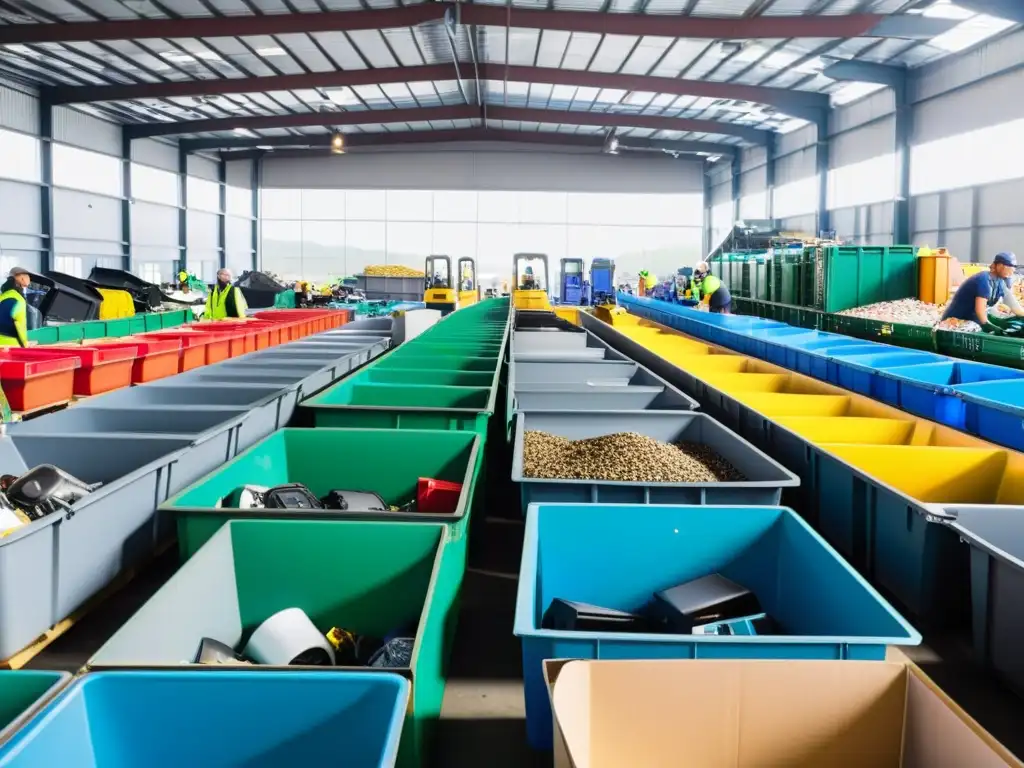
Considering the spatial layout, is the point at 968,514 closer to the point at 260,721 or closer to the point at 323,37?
the point at 260,721

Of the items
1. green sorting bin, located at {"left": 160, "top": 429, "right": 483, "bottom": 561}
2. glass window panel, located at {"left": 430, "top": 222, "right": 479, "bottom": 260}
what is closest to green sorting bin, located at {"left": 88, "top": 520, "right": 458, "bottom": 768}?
green sorting bin, located at {"left": 160, "top": 429, "right": 483, "bottom": 561}

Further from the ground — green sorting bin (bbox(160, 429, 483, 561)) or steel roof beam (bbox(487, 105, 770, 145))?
steel roof beam (bbox(487, 105, 770, 145))

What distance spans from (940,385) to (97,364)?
19.0ft

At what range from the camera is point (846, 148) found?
17.8 meters

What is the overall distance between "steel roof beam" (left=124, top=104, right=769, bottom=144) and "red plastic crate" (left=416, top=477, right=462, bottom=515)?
18651mm

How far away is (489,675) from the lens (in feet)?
8.75

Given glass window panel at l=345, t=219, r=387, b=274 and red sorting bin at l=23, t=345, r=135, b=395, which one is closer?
red sorting bin at l=23, t=345, r=135, b=395

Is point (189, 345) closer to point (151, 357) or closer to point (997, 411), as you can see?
point (151, 357)

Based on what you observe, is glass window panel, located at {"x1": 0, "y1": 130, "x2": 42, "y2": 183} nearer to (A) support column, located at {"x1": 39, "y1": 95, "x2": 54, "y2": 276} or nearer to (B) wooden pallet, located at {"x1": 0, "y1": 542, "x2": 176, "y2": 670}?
(A) support column, located at {"x1": 39, "y1": 95, "x2": 54, "y2": 276}

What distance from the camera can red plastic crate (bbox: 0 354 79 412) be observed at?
5070 millimetres

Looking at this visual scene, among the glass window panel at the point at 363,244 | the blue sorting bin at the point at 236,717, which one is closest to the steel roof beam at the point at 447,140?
the glass window panel at the point at 363,244

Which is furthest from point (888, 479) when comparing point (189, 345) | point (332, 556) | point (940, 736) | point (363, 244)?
point (363, 244)

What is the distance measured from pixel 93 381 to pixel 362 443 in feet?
10.4

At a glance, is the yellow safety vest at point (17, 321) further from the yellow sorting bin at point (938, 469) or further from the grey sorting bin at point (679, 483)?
the yellow sorting bin at point (938, 469)
